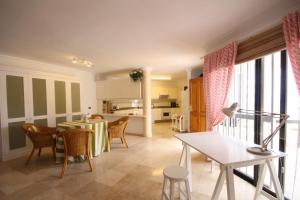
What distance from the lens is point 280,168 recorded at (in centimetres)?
212

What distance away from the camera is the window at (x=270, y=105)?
6.50ft

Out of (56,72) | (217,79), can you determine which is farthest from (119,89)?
(217,79)

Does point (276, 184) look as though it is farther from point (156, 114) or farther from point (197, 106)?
point (156, 114)

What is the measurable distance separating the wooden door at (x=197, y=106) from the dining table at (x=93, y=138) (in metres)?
2.60

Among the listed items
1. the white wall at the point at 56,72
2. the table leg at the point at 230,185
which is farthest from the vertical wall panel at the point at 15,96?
the table leg at the point at 230,185

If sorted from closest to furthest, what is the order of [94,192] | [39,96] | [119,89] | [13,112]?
[94,192] → [13,112] → [39,96] → [119,89]

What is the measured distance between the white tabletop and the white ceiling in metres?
1.59

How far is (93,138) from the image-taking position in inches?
140

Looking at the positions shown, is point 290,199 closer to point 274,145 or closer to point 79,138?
point 274,145

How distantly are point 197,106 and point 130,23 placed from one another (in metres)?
3.20

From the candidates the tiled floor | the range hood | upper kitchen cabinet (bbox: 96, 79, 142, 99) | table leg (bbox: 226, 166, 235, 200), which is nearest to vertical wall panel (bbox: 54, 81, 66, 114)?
the tiled floor

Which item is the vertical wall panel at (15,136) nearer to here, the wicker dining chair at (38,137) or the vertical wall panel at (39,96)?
the vertical wall panel at (39,96)

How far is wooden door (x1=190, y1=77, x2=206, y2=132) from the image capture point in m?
4.35

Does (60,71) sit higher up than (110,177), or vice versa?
(60,71)
